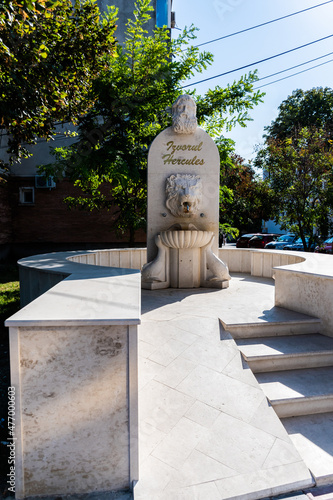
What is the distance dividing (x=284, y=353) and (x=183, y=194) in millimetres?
3658

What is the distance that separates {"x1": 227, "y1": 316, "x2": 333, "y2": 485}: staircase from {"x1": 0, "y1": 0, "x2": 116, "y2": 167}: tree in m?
5.22

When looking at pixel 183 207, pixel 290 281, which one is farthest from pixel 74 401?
pixel 183 207

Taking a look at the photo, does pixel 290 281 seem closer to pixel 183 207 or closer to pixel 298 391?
pixel 298 391

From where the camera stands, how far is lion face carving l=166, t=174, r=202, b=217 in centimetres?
614

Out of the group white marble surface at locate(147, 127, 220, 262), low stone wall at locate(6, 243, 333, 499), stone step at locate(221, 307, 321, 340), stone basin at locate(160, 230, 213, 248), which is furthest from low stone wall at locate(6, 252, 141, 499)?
white marble surface at locate(147, 127, 220, 262)

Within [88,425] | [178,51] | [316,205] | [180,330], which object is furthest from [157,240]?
[316,205]

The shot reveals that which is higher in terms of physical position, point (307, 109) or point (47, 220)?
point (307, 109)

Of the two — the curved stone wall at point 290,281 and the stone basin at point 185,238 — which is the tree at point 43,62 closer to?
the curved stone wall at point 290,281

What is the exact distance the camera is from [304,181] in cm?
1176

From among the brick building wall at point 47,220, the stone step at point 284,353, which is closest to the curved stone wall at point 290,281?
the stone step at point 284,353

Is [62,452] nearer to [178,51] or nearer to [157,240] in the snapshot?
[157,240]

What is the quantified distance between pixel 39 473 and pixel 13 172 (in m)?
16.5

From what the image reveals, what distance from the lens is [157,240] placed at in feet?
20.3

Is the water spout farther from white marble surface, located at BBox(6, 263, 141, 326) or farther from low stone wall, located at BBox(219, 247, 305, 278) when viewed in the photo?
white marble surface, located at BBox(6, 263, 141, 326)
